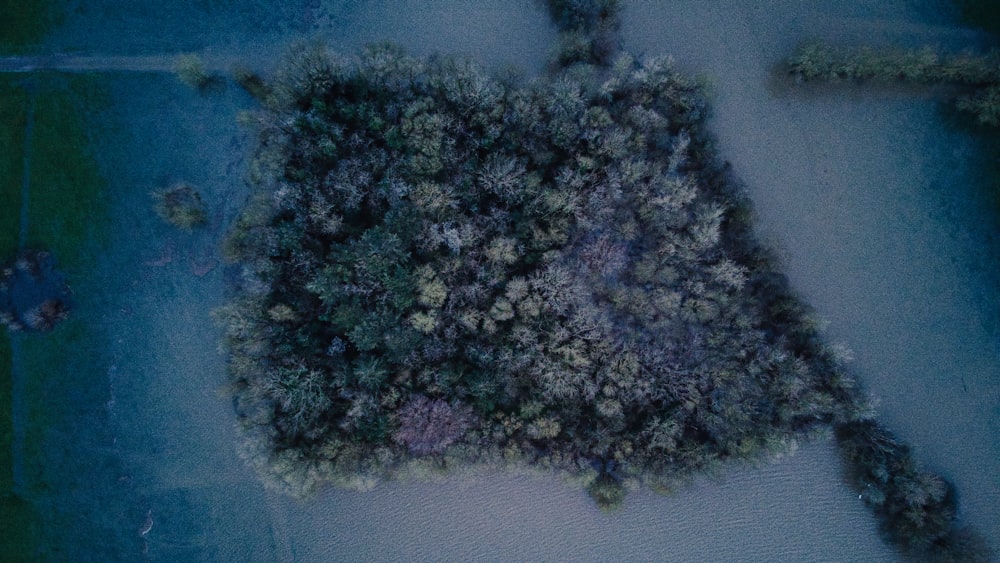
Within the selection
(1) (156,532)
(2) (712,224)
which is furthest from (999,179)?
(1) (156,532)

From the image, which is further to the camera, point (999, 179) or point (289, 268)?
point (999, 179)

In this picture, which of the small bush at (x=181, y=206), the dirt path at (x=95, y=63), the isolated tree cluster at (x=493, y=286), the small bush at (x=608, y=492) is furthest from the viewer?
the dirt path at (x=95, y=63)

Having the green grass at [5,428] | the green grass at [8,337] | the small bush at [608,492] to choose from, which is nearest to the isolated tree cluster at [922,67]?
the small bush at [608,492]

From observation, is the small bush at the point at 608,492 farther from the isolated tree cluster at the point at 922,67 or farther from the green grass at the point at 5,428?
the green grass at the point at 5,428

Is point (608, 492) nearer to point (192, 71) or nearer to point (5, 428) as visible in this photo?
point (192, 71)

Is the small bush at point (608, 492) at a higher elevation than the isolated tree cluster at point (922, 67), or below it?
below

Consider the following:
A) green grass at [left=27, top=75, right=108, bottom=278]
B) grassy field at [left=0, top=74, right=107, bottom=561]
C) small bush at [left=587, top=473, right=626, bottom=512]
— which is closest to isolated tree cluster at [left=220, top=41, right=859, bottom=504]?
small bush at [left=587, top=473, right=626, bottom=512]

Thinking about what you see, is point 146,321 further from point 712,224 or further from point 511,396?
point 712,224
